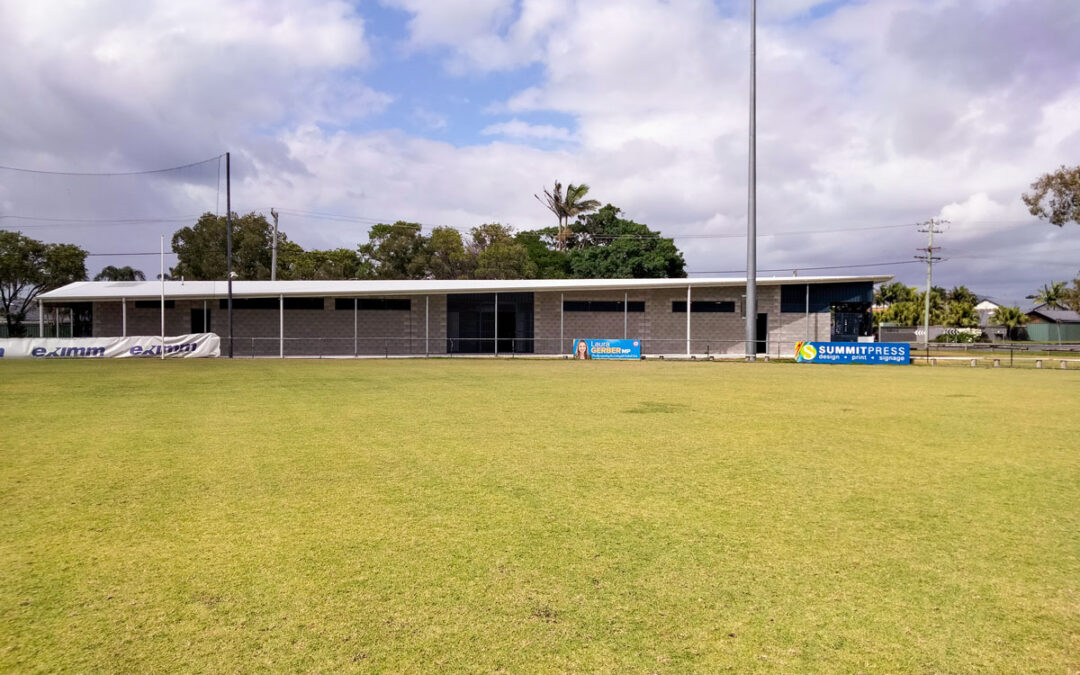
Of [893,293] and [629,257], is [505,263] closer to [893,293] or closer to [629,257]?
[629,257]

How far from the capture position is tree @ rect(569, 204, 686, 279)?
54.4 meters

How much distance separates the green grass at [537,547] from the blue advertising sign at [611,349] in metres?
22.3

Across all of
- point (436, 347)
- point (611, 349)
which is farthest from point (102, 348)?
point (611, 349)

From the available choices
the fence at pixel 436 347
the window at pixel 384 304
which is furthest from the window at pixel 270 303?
the fence at pixel 436 347

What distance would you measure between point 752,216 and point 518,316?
13.3 meters

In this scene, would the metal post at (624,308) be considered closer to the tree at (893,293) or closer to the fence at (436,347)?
the fence at (436,347)

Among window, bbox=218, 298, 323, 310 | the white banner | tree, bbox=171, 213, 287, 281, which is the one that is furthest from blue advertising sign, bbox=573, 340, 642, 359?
tree, bbox=171, 213, 287, 281

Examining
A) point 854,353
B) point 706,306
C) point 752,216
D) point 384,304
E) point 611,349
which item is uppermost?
point 752,216

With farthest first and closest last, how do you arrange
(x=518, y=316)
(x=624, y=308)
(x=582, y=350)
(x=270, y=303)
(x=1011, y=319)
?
1. (x=1011, y=319)
2. (x=518, y=316)
3. (x=270, y=303)
4. (x=624, y=308)
5. (x=582, y=350)

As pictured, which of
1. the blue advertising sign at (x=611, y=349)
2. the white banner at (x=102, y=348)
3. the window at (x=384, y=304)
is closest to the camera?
the white banner at (x=102, y=348)

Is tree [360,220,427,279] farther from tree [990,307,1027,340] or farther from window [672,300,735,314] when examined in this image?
tree [990,307,1027,340]

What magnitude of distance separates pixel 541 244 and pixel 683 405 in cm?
5067

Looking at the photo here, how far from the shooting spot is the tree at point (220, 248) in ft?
188

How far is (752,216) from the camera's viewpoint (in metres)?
31.5
